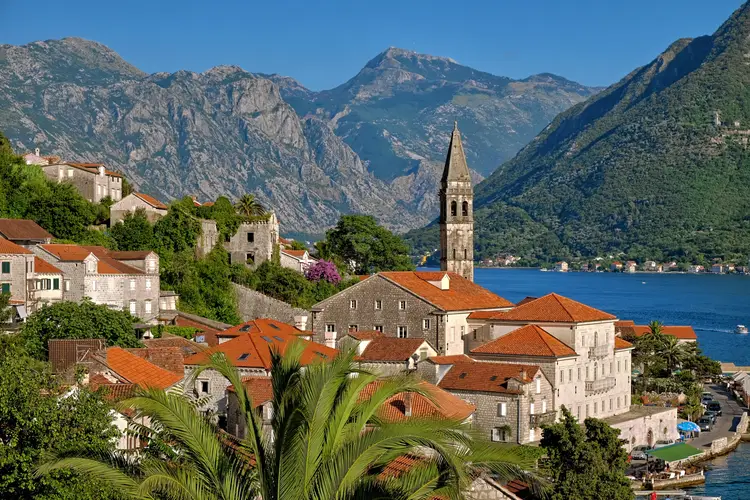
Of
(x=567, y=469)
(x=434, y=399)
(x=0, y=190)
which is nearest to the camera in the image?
(x=434, y=399)

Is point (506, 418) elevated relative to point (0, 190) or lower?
lower

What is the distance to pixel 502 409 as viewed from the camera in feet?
158

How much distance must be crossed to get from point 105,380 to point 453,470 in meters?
22.8

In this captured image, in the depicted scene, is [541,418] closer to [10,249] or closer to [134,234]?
[10,249]

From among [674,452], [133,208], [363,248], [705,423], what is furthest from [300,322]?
[363,248]

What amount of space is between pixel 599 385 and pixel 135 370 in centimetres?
2519

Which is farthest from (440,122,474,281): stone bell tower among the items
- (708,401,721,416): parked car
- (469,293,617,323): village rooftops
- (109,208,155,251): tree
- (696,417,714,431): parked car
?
(469,293,617,323): village rooftops

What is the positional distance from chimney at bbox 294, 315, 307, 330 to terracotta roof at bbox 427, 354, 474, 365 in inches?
560

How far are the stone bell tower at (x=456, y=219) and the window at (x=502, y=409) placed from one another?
30.2m

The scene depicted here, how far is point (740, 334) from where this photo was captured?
14500 cm

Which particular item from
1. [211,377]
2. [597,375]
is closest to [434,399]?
[211,377]

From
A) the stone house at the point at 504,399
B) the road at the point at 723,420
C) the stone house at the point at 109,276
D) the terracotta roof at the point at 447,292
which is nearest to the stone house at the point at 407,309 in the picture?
the terracotta roof at the point at 447,292

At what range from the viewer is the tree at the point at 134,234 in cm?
6919

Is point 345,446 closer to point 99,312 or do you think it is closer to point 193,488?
point 193,488
